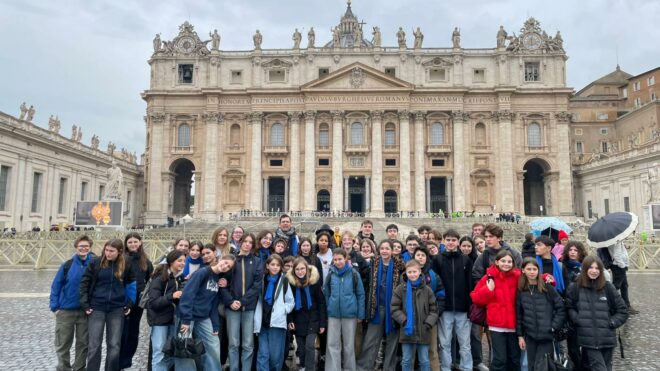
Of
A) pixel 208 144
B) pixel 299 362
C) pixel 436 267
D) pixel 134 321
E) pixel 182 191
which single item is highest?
pixel 208 144

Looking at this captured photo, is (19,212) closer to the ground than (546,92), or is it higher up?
closer to the ground

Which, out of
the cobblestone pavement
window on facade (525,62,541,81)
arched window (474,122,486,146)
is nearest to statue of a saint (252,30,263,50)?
arched window (474,122,486,146)

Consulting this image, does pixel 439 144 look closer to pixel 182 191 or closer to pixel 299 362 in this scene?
pixel 182 191

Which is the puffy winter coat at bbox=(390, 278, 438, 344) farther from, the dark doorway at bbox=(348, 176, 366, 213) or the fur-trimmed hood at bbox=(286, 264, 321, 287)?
the dark doorway at bbox=(348, 176, 366, 213)

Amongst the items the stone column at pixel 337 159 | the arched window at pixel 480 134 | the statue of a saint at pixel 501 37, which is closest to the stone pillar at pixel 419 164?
the arched window at pixel 480 134

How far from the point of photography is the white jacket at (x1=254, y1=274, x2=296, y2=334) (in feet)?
22.1

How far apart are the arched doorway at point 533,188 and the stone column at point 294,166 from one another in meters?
26.9

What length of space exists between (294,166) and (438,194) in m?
Result: 16.8

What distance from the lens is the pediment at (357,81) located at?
47938 millimetres

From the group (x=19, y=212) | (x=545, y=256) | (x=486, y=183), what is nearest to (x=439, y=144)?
(x=486, y=183)

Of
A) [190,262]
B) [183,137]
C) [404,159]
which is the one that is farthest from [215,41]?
[190,262]

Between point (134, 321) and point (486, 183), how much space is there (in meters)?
46.6

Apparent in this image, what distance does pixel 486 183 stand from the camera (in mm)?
48969

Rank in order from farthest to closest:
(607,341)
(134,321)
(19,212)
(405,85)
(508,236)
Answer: (405,85)
(19,212)
(508,236)
(134,321)
(607,341)
